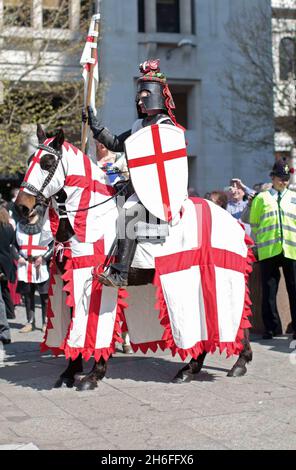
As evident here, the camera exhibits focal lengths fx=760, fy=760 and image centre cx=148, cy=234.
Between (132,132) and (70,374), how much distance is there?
2.18 metres

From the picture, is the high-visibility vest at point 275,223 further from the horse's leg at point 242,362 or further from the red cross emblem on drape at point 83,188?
the red cross emblem on drape at point 83,188

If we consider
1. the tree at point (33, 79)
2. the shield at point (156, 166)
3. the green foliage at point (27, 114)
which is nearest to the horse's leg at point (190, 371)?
the shield at point (156, 166)

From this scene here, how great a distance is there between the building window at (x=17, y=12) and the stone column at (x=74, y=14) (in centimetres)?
121

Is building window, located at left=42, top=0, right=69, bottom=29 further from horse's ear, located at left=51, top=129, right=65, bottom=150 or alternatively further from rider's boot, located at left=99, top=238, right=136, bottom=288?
rider's boot, located at left=99, top=238, right=136, bottom=288

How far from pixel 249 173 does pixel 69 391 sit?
20.4 m

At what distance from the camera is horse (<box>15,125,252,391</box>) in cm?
629

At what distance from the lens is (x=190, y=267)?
6.59 m

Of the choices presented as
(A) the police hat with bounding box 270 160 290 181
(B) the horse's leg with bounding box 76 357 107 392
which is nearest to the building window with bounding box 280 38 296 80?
(A) the police hat with bounding box 270 160 290 181

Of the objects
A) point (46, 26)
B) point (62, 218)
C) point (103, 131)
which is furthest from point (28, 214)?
point (46, 26)

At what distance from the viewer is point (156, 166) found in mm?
6246

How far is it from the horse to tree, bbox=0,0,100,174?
37.5ft

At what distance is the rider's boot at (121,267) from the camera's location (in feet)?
20.1

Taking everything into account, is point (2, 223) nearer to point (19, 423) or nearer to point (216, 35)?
point (19, 423)

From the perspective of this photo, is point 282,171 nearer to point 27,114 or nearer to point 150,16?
point 27,114
